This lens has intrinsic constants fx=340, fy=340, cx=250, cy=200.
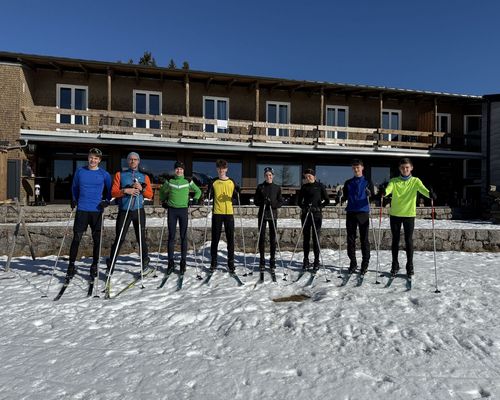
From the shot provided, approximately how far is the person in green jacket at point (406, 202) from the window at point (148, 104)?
484 inches

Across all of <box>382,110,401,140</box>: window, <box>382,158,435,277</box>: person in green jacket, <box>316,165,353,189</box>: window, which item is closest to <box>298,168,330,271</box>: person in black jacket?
<box>382,158,435,277</box>: person in green jacket

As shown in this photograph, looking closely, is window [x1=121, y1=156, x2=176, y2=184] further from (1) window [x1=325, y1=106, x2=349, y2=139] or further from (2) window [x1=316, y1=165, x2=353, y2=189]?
(1) window [x1=325, y1=106, x2=349, y2=139]

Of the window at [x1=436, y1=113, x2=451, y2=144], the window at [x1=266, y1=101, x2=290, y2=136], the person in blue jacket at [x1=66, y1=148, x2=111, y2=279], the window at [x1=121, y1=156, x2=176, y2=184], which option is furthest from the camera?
the window at [x1=436, y1=113, x2=451, y2=144]

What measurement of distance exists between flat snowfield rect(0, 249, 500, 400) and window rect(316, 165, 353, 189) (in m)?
12.0

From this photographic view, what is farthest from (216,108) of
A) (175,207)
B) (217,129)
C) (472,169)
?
(472,169)

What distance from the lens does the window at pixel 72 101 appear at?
567 inches

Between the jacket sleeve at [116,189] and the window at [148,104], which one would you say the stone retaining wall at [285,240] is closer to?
the jacket sleeve at [116,189]

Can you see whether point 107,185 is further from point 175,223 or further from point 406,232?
point 406,232

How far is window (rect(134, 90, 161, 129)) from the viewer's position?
1543 centimetres

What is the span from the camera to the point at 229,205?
5.53 m

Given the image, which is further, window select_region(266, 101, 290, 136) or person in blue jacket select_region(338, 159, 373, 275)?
window select_region(266, 101, 290, 136)

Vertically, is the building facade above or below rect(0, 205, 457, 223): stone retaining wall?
above

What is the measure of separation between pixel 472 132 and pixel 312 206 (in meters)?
17.1

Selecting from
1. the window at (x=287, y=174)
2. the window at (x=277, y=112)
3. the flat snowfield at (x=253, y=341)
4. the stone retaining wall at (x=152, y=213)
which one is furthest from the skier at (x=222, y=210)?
the window at (x=277, y=112)
